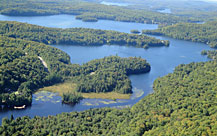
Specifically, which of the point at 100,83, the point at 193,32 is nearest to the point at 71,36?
the point at 100,83

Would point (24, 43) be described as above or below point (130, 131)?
above

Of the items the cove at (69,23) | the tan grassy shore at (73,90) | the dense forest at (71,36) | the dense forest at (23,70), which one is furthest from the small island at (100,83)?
the cove at (69,23)

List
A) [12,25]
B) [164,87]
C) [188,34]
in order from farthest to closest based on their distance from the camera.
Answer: [188,34], [12,25], [164,87]

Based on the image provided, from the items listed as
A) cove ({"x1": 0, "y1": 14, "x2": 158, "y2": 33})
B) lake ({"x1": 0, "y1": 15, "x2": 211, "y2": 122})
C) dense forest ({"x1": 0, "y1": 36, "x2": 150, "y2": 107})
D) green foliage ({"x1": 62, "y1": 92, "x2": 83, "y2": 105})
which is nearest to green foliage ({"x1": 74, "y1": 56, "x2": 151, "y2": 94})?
dense forest ({"x1": 0, "y1": 36, "x2": 150, "y2": 107})

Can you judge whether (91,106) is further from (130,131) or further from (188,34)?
(188,34)

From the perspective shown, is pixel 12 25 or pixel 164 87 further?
pixel 12 25

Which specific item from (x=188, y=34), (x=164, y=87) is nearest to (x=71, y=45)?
(x=164, y=87)

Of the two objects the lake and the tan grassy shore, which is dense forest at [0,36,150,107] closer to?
the tan grassy shore
